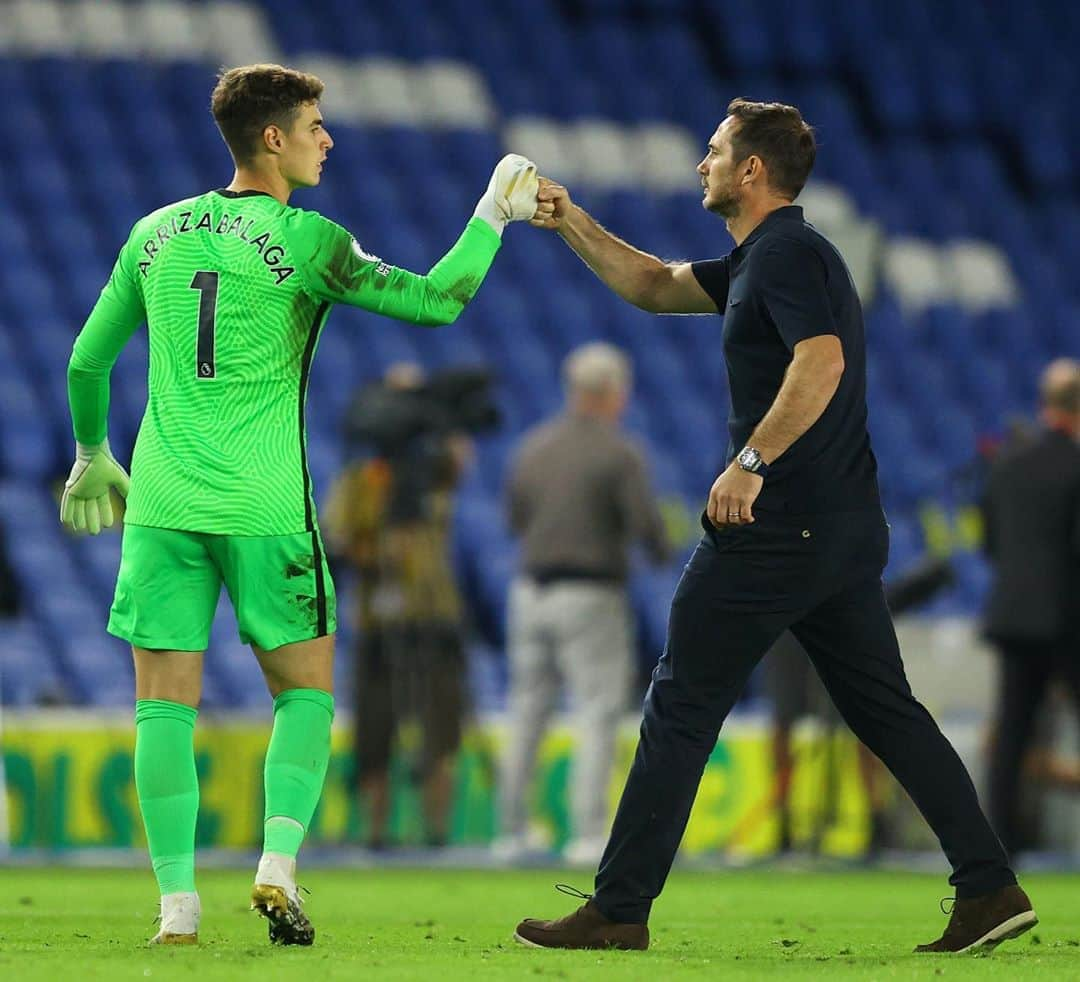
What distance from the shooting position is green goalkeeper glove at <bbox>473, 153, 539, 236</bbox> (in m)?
5.10

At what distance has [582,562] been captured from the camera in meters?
9.52

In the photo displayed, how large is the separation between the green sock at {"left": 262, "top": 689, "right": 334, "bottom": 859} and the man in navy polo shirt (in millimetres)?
578

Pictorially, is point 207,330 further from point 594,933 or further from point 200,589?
point 594,933

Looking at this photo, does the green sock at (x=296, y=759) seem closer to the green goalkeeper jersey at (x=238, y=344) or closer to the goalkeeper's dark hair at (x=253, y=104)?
the green goalkeeper jersey at (x=238, y=344)

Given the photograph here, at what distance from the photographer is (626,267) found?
18.1 feet

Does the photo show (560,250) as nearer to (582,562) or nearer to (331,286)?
(582,562)

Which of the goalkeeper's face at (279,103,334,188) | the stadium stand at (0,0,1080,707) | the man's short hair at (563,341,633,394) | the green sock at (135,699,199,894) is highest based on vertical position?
the stadium stand at (0,0,1080,707)

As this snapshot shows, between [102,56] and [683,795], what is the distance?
12.3 m

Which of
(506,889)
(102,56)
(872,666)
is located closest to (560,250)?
(102,56)

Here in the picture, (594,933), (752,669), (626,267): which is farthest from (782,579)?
(626,267)

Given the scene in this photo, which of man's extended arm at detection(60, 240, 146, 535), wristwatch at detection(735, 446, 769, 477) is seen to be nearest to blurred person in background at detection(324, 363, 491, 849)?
man's extended arm at detection(60, 240, 146, 535)

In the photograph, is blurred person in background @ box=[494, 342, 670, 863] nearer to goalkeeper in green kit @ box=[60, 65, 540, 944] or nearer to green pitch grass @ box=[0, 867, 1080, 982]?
green pitch grass @ box=[0, 867, 1080, 982]

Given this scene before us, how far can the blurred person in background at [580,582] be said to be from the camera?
30.8ft

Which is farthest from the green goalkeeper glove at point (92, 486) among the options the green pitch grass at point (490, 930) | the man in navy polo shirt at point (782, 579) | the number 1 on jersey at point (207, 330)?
the man in navy polo shirt at point (782, 579)
